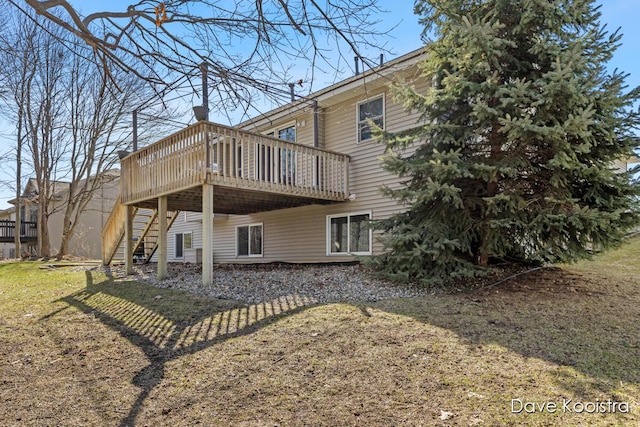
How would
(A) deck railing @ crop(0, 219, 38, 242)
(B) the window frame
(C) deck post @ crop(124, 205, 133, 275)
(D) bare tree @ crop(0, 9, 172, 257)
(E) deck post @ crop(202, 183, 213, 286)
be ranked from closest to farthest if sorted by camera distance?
(E) deck post @ crop(202, 183, 213, 286), (C) deck post @ crop(124, 205, 133, 275), (D) bare tree @ crop(0, 9, 172, 257), (B) the window frame, (A) deck railing @ crop(0, 219, 38, 242)

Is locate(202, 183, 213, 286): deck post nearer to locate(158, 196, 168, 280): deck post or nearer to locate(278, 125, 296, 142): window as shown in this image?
locate(158, 196, 168, 280): deck post

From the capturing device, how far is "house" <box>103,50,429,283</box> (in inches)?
337

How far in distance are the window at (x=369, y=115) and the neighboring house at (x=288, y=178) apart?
0.09 ft

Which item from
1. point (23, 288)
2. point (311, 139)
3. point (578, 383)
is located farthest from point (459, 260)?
point (23, 288)

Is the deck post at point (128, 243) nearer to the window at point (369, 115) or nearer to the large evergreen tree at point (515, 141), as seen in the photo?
the window at point (369, 115)

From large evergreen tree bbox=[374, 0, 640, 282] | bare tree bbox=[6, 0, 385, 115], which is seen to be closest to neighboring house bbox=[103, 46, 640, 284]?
large evergreen tree bbox=[374, 0, 640, 282]

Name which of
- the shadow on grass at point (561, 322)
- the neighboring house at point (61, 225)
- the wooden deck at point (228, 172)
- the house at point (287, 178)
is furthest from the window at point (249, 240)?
the neighboring house at point (61, 225)

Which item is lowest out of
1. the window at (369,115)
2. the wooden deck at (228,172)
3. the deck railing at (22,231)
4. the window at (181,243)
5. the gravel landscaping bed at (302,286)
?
the gravel landscaping bed at (302,286)

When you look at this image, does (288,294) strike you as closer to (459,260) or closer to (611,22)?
(459,260)

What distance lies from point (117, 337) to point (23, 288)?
18.5 feet

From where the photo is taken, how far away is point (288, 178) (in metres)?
10.6

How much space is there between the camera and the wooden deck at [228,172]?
329 inches

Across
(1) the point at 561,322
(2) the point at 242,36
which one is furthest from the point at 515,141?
(2) the point at 242,36

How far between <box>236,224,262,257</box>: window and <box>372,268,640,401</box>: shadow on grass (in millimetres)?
9104
